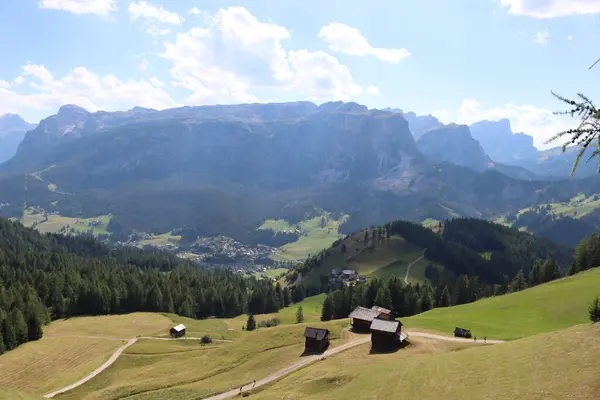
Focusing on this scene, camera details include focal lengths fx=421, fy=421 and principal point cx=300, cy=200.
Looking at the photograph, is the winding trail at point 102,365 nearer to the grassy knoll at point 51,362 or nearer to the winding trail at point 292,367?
the winding trail at point 292,367

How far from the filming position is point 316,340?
73562 millimetres

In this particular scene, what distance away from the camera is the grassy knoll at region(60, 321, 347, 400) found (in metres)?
69.3

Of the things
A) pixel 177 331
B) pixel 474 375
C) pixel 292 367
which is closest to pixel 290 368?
pixel 292 367

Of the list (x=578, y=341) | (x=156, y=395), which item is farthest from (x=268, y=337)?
(x=578, y=341)

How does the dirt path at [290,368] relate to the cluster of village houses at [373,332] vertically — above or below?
below

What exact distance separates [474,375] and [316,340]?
34.9 metres

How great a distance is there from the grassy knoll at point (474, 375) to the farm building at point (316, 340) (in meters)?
9.95

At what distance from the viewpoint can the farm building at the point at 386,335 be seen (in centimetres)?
6744

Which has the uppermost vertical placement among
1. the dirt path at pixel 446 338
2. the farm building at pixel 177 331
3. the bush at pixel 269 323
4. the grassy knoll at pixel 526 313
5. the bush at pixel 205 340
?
the dirt path at pixel 446 338

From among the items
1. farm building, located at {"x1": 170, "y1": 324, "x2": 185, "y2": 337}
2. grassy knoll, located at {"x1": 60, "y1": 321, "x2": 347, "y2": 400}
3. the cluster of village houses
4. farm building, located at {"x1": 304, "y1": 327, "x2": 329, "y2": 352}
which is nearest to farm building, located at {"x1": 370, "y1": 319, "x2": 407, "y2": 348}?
the cluster of village houses

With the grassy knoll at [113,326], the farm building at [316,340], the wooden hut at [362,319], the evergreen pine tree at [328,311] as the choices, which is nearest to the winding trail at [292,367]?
the farm building at [316,340]

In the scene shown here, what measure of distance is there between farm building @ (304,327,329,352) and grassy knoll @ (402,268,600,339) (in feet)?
62.2

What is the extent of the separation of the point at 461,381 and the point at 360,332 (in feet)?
134

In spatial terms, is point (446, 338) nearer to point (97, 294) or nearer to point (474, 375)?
point (474, 375)
